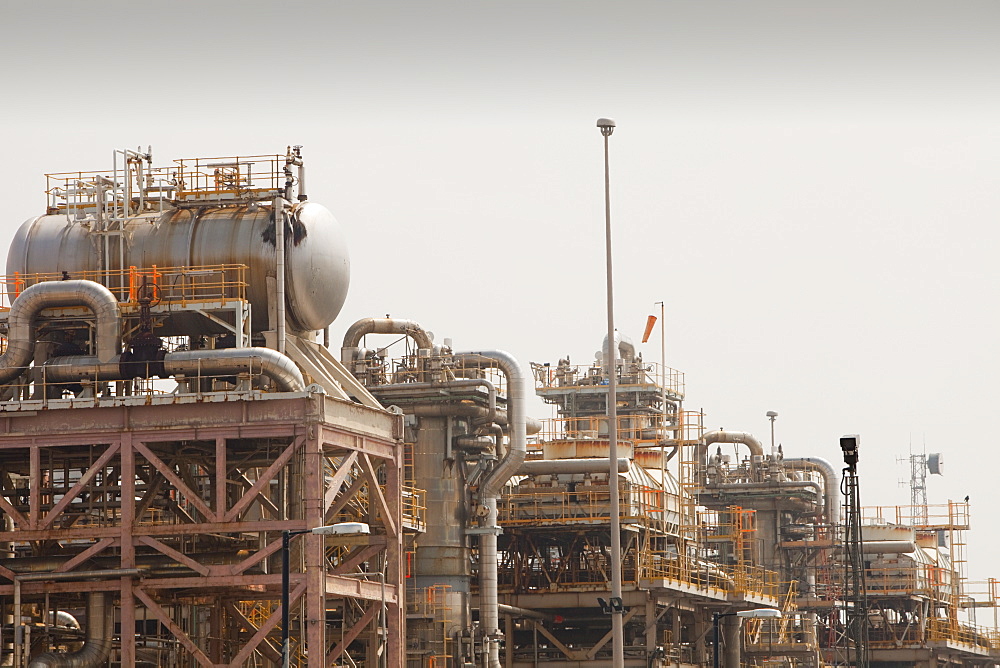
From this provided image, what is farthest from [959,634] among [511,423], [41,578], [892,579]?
[41,578]

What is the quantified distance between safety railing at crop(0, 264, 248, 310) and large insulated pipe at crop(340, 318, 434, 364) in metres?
13.3

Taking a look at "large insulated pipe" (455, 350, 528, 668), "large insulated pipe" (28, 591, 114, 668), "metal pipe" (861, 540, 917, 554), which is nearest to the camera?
"large insulated pipe" (28, 591, 114, 668)

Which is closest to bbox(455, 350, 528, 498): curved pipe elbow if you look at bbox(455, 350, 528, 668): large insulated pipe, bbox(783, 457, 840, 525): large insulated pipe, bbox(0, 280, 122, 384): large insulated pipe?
bbox(455, 350, 528, 668): large insulated pipe

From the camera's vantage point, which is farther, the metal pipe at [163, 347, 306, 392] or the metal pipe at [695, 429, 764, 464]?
the metal pipe at [695, 429, 764, 464]

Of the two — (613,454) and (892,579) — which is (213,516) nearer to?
(613,454)

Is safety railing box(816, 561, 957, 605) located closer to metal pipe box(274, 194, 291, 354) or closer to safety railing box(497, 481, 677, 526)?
safety railing box(497, 481, 677, 526)

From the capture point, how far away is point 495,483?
71875 millimetres

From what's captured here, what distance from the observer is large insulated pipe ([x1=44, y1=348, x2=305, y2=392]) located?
5734cm

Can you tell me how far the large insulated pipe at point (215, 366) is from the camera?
188 ft

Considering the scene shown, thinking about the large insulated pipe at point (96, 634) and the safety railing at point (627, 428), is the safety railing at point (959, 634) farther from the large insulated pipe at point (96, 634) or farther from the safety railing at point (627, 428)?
the large insulated pipe at point (96, 634)

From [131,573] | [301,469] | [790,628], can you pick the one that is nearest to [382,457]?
[301,469]

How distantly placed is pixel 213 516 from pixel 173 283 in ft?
26.0

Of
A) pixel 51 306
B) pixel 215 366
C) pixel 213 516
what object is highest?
pixel 51 306

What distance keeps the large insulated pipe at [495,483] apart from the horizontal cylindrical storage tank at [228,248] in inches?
428
